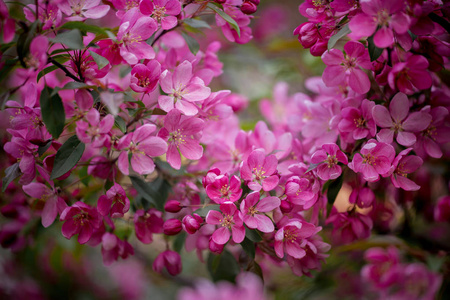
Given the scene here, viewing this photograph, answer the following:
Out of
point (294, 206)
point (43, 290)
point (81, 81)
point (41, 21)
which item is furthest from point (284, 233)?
point (43, 290)

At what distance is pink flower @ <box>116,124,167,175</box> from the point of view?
2.08 feet

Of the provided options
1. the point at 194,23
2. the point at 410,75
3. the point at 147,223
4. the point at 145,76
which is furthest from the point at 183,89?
the point at 410,75

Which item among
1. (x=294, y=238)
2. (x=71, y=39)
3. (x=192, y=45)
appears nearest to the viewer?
(x=71, y=39)

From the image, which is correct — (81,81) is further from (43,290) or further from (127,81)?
(43,290)

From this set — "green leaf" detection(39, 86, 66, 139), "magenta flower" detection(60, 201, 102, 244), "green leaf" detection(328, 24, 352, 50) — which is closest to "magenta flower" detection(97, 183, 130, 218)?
"magenta flower" detection(60, 201, 102, 244)

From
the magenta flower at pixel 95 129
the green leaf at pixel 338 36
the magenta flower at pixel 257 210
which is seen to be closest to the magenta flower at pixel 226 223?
the magenta flower at pixel 257 210

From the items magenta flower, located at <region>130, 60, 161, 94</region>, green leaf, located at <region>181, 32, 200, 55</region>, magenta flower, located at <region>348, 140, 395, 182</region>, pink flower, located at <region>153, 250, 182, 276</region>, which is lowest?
pink flower, located at <region>153, 250, 182, 276</region>

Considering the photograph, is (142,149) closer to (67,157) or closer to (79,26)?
(67,157)

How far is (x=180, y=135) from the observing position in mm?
701

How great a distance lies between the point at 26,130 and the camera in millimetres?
682

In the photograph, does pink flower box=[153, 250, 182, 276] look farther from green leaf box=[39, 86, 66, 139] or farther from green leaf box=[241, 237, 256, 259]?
green leaf box=[39, 86, 66, 139]

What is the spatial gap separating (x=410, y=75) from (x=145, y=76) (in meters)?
0.49

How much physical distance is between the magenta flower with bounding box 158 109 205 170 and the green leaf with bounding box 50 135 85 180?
0.50 ft

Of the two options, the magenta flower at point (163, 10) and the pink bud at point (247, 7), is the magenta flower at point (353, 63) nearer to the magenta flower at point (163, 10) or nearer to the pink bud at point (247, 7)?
the pink bud at point (247, 7)
